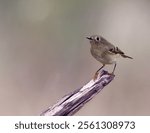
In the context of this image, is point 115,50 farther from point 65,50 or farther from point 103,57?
point 65,50

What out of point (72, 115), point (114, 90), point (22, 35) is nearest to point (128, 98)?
point (114, 90)

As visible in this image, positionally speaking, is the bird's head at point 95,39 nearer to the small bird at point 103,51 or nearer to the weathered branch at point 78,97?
the small bird at point 103,51

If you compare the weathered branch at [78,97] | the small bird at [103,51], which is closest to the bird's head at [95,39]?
the small bird at [103,51]

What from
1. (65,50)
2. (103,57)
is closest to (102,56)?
(103,57)

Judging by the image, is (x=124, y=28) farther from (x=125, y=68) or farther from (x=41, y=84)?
(x=41, y=84)

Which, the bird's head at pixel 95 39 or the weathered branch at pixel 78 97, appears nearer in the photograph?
the weathered branch at pixel 78 97

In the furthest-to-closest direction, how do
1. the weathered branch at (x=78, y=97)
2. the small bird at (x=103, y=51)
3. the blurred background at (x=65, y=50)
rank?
the blurred background at (x=65, y=50) < the small bird at (x=103, y=51) < the weathered branch at (x=78, y=97)

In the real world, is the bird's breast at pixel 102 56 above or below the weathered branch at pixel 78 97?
above

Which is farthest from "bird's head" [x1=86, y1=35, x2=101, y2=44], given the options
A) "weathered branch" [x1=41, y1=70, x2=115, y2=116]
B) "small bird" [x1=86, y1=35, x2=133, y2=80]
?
"weathered branch" [x1=41, y1=70, x2=115, y2=116]
